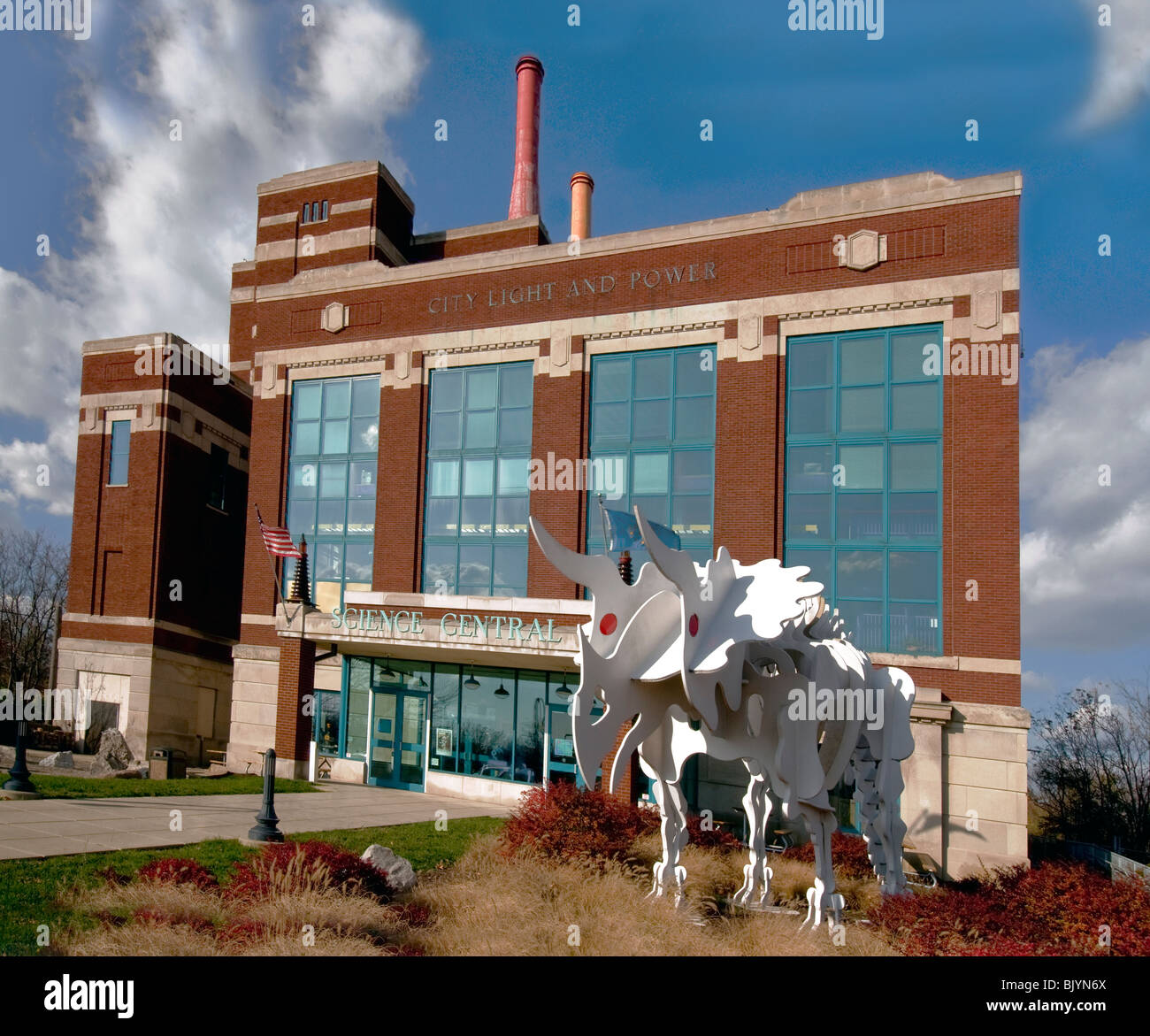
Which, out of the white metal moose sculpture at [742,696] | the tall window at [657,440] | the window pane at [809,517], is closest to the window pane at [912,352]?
the window pane at [809,517]

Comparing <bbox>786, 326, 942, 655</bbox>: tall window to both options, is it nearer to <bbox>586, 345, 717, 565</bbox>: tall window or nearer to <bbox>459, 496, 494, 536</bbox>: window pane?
<bbox>586, 345, 717, 565</bbox>: tall window

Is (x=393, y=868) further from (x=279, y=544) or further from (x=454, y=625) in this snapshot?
(x=279, y=544)

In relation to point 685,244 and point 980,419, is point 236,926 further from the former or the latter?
point 685,244

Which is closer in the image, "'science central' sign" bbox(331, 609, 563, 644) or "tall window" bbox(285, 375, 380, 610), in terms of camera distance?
"'science central' sign" bbox(331, 609, 563, 644)

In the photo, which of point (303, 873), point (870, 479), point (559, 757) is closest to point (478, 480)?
point (559, 757)

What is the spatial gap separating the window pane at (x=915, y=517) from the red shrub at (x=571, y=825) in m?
10.2

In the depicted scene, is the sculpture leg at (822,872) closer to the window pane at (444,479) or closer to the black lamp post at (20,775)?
the black lamp post at (20,775)

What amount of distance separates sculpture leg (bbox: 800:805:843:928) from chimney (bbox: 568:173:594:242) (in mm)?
31253

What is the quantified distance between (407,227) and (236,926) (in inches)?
1383

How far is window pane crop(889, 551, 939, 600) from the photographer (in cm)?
2202

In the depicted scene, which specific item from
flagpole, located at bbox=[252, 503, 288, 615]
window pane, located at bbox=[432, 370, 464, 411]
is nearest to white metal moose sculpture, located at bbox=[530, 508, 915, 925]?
window pane, located at bbox=[432, 370, 464, 411]

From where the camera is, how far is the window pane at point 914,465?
22.5 meters

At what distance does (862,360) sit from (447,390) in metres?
11.4

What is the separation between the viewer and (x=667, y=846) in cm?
1073
